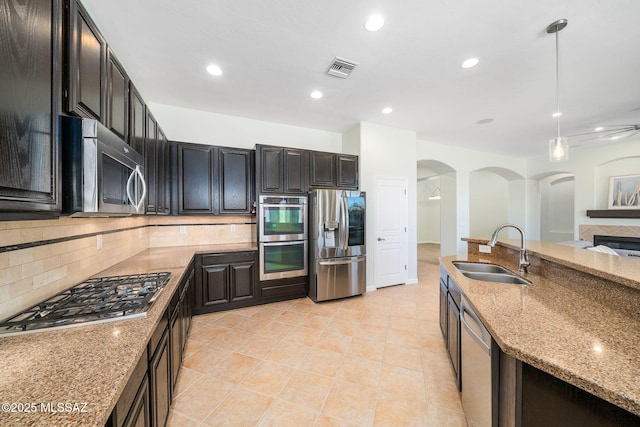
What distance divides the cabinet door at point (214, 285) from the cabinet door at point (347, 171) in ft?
7.09

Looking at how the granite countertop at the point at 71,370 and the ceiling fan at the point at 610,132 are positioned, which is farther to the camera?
the ceiling fan at the point at 610,132

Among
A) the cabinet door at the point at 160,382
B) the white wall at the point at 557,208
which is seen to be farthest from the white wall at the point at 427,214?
the cabinet door at the point at 160,382

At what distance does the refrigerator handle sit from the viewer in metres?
3.53

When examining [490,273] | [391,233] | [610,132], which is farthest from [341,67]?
[610,132]

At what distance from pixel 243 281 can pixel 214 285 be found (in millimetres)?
363

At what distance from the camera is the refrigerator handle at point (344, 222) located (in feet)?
11.6

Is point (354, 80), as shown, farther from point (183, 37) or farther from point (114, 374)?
point (114, 374)

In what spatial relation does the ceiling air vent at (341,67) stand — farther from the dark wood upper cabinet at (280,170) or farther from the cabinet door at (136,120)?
the cabinet door at (136,120)

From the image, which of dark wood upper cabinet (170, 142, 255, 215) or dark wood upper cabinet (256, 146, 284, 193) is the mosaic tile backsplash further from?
dark wood upper cabinet (256, 146, 284, 193)

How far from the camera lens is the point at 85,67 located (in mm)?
1132

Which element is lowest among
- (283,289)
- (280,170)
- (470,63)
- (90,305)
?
(283,289)

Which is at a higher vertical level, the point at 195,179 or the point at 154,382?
the point at 195,179

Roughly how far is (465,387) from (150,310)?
1946 millimetres

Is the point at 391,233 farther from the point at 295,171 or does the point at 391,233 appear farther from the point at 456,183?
the point at 456,183
